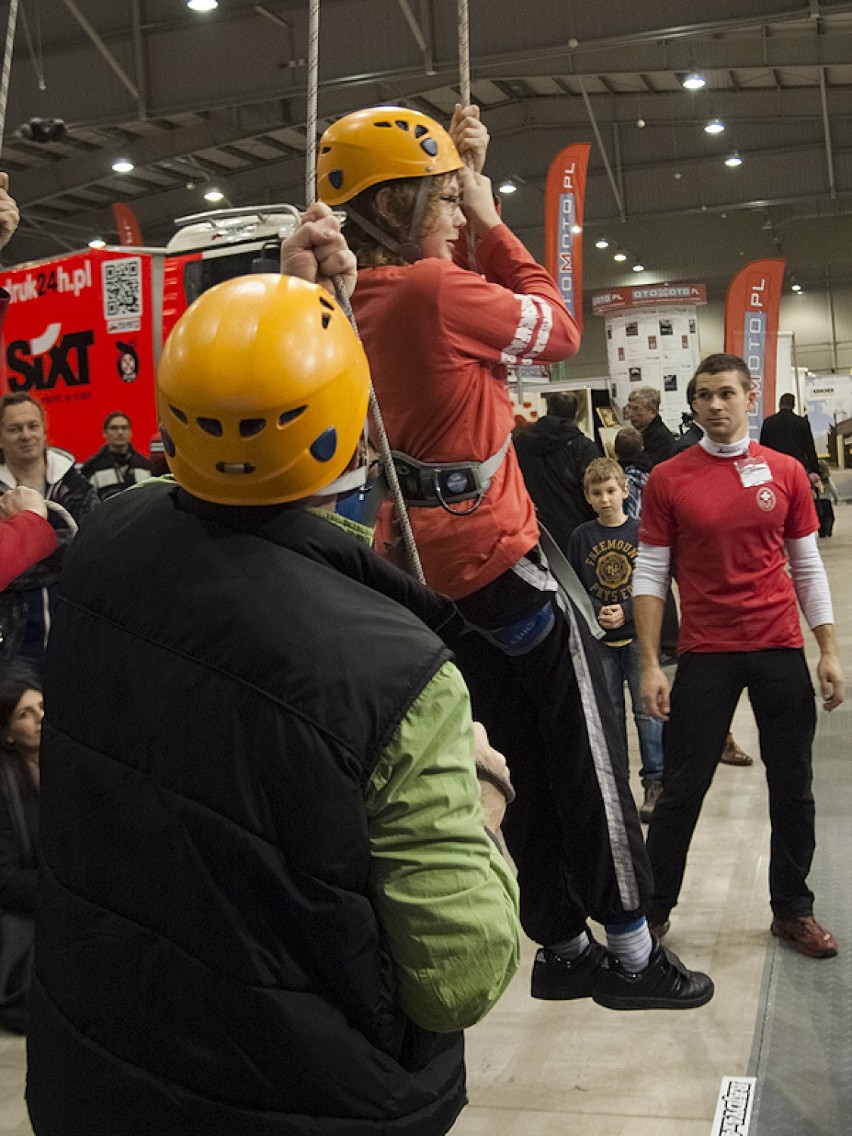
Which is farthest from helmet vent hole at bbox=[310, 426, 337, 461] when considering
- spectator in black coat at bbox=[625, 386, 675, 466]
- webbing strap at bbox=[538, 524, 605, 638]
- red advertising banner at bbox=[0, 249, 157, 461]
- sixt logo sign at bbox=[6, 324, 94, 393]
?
sixt logo sign at bbox=[6, 324, 94, 393]

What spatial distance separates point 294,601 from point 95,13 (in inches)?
525

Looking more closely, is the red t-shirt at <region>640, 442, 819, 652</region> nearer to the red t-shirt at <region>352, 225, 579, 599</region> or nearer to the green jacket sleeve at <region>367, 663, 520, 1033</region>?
the red t-shirt at <region>352, 225, 579, 599</region>

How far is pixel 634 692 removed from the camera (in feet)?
17.2

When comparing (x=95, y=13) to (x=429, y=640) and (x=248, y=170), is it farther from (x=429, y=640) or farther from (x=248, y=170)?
(x=429, y=640)

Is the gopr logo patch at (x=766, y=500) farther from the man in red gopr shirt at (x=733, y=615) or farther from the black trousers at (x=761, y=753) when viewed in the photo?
the black trousers at (x=761, y=753)

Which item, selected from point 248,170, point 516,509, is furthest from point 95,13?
point 516,509

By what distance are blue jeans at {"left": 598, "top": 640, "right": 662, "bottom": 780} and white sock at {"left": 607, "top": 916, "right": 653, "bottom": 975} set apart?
2.63 meters

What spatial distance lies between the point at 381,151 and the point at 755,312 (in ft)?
41.8

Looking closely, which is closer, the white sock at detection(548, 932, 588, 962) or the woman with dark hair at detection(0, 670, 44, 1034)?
the white sock at detection(548, 932, 588, 962)

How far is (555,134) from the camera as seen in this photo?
76.4 ft

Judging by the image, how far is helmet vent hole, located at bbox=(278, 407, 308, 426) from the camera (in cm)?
127

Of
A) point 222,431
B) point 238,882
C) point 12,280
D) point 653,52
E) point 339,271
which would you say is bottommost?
point 238,882

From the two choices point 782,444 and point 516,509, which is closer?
point 516,509

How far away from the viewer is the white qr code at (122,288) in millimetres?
7746
